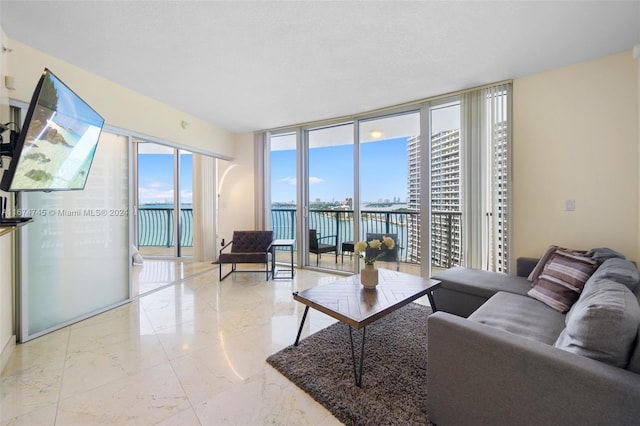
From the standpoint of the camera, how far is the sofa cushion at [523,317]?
1.56 metres

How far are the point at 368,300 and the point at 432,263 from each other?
1943 mm

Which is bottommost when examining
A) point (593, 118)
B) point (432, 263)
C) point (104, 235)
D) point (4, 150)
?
point (432, 263)

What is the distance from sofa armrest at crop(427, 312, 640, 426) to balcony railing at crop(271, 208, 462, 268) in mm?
2395

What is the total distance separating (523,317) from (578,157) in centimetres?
186

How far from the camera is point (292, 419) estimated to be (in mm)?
1411

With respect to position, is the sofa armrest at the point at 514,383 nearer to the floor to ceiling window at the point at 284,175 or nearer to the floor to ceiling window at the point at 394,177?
the floor to ceiling window at the point at 394,177

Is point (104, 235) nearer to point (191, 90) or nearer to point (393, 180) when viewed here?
point (191, 90)

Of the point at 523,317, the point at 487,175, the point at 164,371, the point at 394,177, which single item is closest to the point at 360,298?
the point at 523,317

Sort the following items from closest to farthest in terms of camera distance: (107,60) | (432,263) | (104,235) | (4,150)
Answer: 1. (4,150)
2. (107,60)
3. (104,235)
4. (432,263)

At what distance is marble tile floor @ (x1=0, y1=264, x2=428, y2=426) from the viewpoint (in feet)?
4.74

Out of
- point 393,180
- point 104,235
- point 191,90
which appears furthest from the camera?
point 393,180

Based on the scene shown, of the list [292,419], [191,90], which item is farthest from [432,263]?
[191,90]

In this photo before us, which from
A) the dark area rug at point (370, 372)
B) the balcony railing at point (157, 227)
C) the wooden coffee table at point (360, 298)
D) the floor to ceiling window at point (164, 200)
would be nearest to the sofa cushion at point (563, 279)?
the wooden coffee table at point (360, 298)

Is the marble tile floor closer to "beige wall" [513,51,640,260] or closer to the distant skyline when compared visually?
the distant skyline
